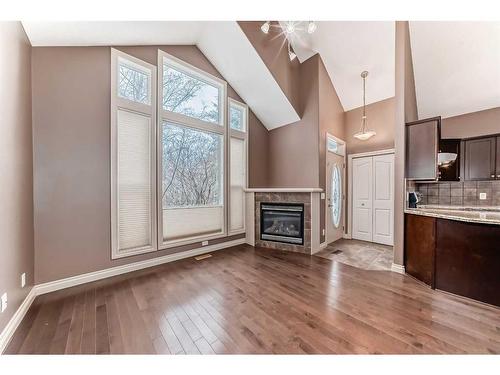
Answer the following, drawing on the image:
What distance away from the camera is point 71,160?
8.55ft

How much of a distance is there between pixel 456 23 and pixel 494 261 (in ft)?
10.8

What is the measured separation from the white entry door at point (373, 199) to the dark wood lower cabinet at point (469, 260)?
2.09 m

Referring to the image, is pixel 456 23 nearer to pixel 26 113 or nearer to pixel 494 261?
pixel 494 261

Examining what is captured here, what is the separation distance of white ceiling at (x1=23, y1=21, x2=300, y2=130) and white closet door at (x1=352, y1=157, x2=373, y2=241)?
201 centimetres

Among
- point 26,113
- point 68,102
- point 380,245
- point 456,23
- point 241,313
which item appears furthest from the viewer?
point 380,245

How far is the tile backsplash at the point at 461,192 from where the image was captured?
358 cm

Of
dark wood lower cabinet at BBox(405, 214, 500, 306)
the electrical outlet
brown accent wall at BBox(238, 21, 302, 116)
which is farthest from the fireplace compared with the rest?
the electrical outlet

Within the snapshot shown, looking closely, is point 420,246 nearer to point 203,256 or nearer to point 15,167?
point 203,256

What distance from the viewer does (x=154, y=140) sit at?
3328mm

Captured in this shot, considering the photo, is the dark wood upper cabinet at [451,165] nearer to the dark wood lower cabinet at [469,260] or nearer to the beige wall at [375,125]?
the beige wall at [375,125]

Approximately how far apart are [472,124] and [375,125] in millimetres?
1567

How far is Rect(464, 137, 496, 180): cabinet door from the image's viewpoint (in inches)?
137
